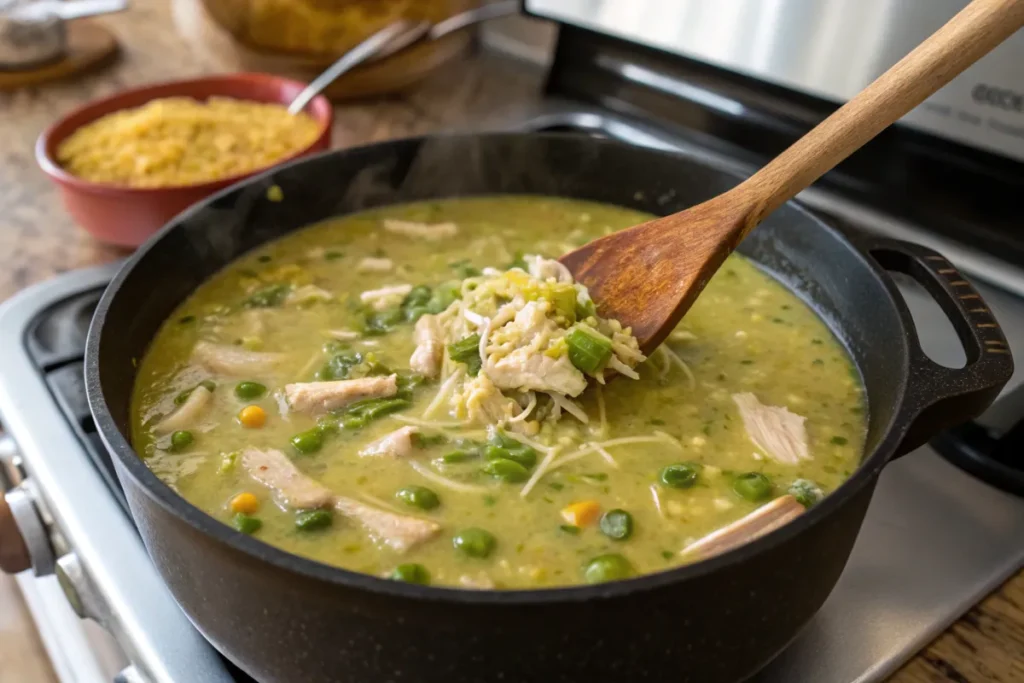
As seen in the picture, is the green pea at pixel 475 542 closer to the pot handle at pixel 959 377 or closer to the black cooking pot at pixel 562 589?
the black cooking pot at pixel 562 589

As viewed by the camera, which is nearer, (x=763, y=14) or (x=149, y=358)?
(x=149, y=358)

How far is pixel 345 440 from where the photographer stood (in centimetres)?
137

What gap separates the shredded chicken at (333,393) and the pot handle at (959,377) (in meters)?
0.77

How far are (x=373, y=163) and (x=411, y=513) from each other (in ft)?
3.04

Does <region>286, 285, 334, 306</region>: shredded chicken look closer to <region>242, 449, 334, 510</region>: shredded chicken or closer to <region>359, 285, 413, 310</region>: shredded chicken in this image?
<region>359, 285, 413, 310</region>: shredded chicken

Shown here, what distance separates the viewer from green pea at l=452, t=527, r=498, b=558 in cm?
115

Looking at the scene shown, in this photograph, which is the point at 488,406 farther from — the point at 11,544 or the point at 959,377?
the point at 11,544

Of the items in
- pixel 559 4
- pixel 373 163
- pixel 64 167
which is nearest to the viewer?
pixel 373 163

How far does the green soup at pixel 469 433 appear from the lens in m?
1.19

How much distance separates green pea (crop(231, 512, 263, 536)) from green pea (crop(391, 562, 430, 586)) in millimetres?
214

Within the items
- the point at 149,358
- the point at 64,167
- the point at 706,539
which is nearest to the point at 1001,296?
the point at 706,539

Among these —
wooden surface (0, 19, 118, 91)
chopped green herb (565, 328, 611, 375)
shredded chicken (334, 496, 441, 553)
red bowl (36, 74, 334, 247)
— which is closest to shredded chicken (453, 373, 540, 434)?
chopped green herb (565, 328, 611, 375)

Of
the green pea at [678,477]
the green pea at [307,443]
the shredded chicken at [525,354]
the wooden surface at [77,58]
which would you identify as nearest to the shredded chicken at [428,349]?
the shredded chicken at [525,354]

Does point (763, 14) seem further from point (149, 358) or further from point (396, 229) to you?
point (149, 358)
